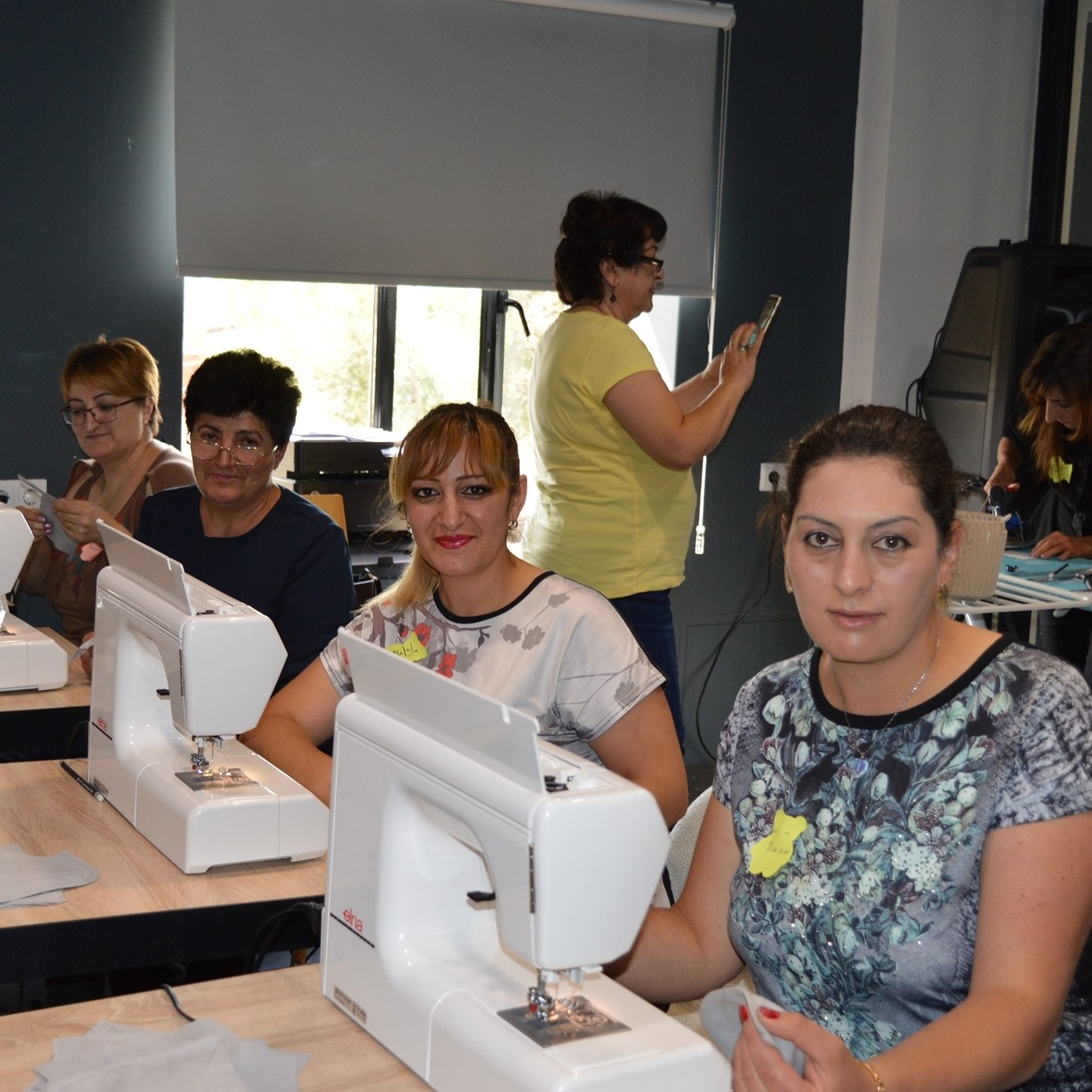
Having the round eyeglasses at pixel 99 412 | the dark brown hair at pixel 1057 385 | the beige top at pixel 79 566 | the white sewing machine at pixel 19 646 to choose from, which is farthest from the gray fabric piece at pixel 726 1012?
the dark brown hair at pixel 1057 385

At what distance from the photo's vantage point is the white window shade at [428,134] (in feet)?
11.7

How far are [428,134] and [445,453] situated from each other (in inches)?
82.0

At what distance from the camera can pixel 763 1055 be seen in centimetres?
116

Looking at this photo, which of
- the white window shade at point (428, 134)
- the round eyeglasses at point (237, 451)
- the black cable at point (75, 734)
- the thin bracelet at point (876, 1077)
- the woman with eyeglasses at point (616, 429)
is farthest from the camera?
the white window shade at point (428, 134)

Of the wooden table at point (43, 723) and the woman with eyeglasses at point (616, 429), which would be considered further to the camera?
the woman with eyeglasses at point (616, 429)

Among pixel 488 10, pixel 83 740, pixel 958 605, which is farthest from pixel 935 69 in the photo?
pixel 83 740

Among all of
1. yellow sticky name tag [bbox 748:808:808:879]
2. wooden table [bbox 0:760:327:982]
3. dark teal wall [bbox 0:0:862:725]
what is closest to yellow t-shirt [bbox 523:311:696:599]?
dark teal wall [bbox 0:0:862:725]

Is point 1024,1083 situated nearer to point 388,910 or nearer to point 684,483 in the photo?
point 388,910

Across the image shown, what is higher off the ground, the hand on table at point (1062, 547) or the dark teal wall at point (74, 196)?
the dark teal wall at point (74, 196)

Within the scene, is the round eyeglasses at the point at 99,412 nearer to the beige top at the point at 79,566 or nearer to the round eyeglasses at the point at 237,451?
the beige top at the point at 79,566

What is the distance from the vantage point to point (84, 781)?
202 centimetres

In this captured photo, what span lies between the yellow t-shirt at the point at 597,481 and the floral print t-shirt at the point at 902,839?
61.4 inches

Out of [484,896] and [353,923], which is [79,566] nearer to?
[353,923]

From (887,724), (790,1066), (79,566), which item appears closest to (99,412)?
(79,566)
